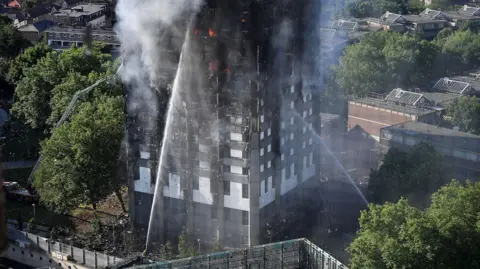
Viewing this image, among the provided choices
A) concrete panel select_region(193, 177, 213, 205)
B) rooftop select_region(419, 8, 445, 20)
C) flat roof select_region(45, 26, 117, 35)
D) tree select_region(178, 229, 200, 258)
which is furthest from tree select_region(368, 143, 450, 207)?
rooftop select_region(419, 8, 445, 20)

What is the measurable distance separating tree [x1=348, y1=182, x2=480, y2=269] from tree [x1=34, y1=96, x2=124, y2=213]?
40.9 ft

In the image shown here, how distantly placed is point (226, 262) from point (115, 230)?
7.08 metres

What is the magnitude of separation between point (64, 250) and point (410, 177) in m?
14.3

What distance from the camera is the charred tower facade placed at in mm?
25203

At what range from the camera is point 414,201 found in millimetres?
29344

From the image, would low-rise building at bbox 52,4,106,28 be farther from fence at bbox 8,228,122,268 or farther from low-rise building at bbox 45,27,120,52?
fence at bbox 8,228,122,268

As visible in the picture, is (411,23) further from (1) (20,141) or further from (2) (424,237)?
(2) (424,237)

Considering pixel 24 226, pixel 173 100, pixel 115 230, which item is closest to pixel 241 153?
Result: pixel 173 100

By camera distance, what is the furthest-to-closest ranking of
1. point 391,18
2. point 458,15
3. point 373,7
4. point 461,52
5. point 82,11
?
point 373,7 → point 458,15 → point 391,18 → point 82,11 → point 461,52

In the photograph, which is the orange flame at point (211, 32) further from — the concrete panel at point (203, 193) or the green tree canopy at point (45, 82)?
the green tree canopy at point (45, 82)

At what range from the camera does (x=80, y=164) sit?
29.2 meters

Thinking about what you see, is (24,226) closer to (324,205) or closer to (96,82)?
(96,82)

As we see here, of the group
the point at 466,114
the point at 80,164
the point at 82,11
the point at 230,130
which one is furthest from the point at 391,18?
the point at 230,130

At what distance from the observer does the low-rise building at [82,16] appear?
61.3 metres
